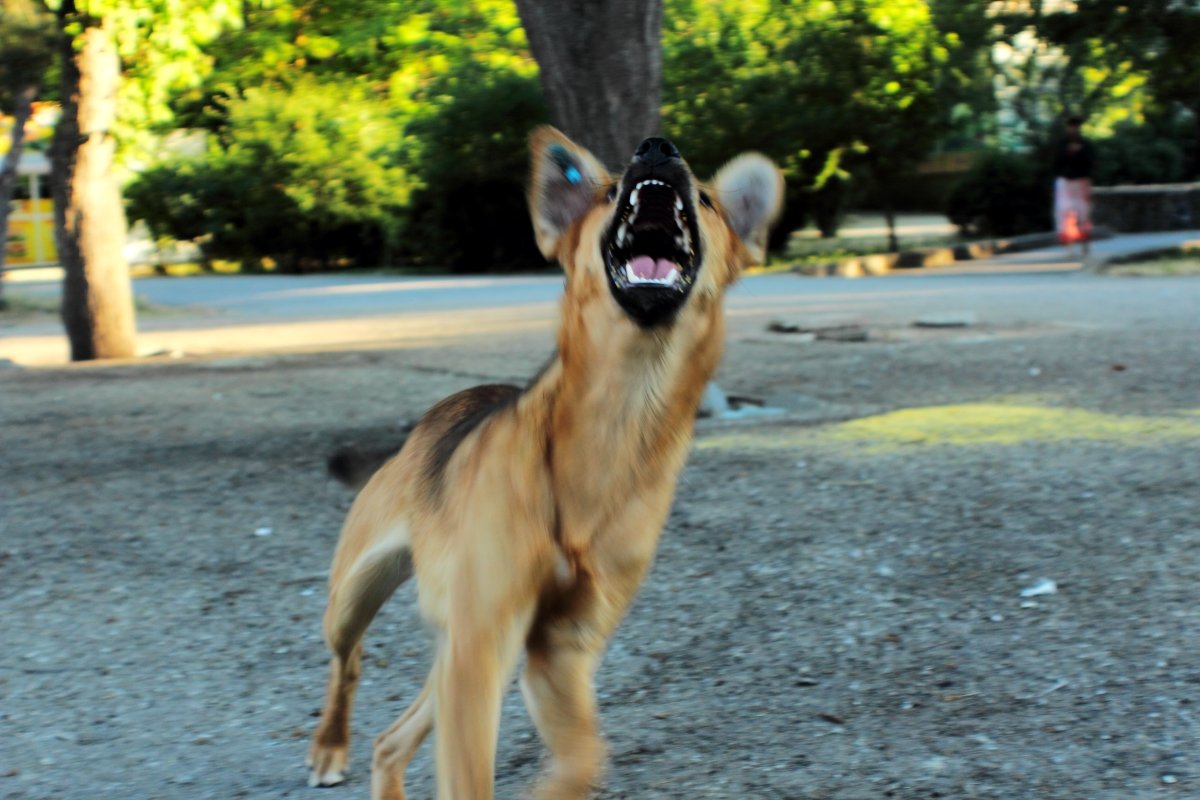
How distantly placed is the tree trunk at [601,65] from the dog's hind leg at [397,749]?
5523 mm

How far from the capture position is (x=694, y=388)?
3402mm

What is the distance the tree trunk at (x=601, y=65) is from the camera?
890cm

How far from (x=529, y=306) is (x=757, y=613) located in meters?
14.8

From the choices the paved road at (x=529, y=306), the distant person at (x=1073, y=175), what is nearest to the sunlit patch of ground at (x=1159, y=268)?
the paved road at (x=529, y=306)

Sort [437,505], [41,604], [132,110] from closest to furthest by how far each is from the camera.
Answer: [437,505], [41,604], [132,110]

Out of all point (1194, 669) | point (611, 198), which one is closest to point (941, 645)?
point (1194, 669)

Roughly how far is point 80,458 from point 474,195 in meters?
21.2

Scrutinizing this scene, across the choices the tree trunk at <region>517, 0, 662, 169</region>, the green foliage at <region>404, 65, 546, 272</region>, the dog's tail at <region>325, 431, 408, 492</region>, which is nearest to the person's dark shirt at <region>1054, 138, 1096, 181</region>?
the green foliage at <region>404, 65, 546, 272</region>

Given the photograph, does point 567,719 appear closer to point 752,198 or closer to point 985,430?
point 752,198

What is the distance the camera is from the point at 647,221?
3.21m

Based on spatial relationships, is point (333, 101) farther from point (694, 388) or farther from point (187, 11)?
point (694, 388)

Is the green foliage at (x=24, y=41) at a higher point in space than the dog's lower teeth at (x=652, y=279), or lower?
higher

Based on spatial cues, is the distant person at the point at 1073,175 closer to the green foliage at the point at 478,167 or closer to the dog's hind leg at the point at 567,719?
the green foliage at the point at 478,167

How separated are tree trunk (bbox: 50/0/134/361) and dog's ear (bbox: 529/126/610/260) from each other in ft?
37.3
